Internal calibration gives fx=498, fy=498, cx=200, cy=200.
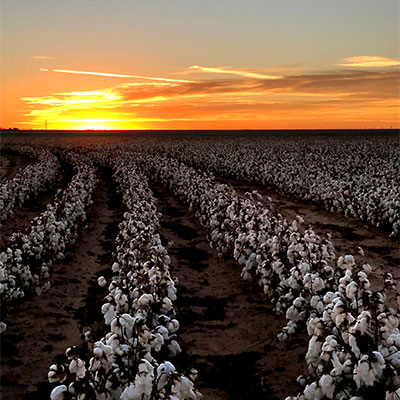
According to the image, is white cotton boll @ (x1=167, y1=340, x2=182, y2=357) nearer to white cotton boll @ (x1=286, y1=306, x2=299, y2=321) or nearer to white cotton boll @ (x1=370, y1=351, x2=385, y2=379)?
white cotton boll @ (x1=286, y1=306, x2=299, y2=321)

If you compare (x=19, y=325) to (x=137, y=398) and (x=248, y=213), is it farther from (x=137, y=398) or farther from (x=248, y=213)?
(x=248, y=213)

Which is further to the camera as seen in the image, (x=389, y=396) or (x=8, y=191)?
(x=8, y=191)

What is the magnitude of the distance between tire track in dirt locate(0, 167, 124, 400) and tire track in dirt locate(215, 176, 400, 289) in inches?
225

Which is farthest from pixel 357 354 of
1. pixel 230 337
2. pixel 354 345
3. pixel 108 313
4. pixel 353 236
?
pixel 353 236

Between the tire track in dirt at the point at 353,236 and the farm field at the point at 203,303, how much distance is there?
10 cm

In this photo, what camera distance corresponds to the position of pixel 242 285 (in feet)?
38.7

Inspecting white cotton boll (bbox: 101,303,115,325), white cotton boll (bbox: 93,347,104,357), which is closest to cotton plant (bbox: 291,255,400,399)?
white cotton boll (bbox: 93,347,104,357)

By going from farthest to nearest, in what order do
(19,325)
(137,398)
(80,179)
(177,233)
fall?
(80,179), (177,233), (19,325), (137,398)

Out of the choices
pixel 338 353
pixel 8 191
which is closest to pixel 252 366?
pixel 338 353

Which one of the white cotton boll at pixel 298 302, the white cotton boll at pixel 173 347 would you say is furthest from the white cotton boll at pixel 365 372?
the white cotton boll at pixel 298 302

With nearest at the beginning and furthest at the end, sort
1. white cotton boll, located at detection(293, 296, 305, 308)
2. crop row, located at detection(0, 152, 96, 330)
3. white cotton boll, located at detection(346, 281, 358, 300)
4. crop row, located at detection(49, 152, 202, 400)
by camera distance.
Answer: crop row, located at detection(49, 152, 202, 400) < white cotton boll, located at detection(346, 281, 358, 300) < white cotton boll, located at detection(293, 296, 305, 308) < crop row, located at detection(0, 152, 96, 330)

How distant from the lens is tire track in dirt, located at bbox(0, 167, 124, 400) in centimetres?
773

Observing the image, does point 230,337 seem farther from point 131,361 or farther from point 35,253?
point 35,253

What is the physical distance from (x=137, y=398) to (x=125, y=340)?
45.0 inches
